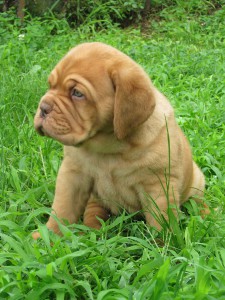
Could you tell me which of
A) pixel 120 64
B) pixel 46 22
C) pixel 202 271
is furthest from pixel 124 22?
pixel 202 271

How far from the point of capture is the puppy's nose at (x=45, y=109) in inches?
132

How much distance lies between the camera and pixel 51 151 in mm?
4656

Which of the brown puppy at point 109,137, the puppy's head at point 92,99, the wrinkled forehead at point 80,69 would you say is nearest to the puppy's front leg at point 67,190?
the brown puppy at point 109,137

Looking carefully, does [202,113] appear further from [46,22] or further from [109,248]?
[46,22]

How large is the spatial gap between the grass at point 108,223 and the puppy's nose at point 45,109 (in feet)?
1.83

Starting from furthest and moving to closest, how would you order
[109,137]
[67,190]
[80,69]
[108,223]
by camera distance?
[108,223]
[67,190]
[109,137]
[80,69]

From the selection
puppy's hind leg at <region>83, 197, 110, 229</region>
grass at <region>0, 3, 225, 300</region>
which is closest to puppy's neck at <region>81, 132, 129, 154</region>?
grass at <region>0, 3, 225, 300</region>

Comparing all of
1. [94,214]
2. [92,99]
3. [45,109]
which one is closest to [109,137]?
[92,99]

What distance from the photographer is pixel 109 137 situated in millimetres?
3490

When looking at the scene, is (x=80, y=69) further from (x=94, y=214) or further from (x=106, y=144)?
(x=94, y=214)

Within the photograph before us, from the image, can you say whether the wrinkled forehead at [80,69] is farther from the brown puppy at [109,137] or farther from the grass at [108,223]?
the grass at [108,223]

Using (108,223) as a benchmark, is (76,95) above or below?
above

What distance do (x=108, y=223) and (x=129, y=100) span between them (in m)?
0.90

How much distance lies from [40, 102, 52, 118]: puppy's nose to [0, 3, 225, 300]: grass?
1.83 ft
